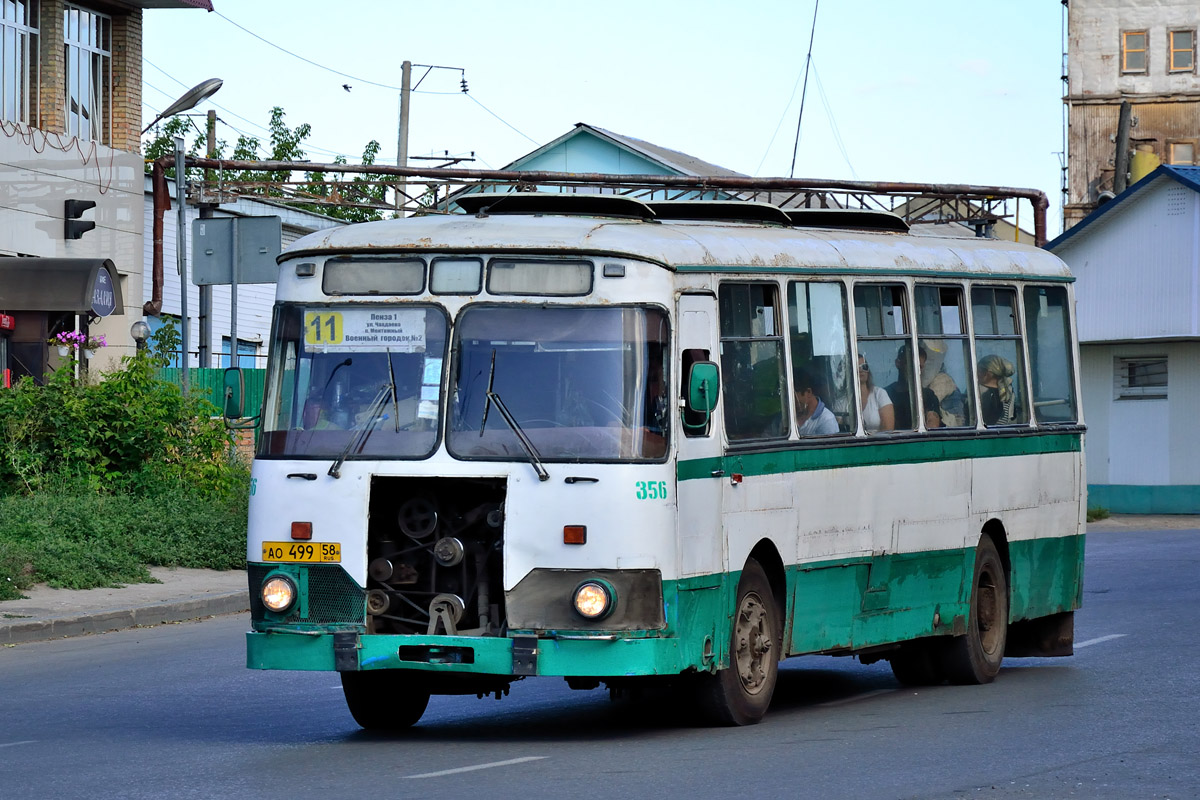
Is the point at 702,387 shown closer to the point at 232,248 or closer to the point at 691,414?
the point at 691,414

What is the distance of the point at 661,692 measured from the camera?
11.9m

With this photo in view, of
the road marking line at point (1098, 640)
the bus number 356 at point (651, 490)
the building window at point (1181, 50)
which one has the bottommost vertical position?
the road marking line at point (1098, 640)

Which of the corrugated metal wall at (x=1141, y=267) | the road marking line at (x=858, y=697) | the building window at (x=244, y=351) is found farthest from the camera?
the building window at (x=244, y=351)

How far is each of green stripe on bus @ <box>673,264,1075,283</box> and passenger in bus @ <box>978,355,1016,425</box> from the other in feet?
1.86

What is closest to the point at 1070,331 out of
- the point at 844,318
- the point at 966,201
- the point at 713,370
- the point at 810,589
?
the point at 844,318

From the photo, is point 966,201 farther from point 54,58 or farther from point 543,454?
point 543,454

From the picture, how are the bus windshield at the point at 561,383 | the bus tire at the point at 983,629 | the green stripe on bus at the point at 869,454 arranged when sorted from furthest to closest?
the bus tire at the point at 983,629, the green stripe on bus at the point at 869,454, the bus windshield at the point at 561,383

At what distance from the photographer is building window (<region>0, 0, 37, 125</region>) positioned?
2930cm

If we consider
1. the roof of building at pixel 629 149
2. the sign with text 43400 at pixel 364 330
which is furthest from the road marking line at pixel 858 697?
the roof of building at pixel 629 149

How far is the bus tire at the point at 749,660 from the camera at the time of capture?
10.2 metres

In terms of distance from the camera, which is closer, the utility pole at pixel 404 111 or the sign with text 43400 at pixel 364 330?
the sign with text 43400 at pixel 364 330

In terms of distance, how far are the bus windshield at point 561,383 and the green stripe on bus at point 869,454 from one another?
0.37 m

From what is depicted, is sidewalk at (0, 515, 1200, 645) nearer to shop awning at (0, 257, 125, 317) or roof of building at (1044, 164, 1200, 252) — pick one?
shop awning at (0, 257, 125, 317)

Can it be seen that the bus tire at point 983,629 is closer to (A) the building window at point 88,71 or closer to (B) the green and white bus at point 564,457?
(B) the green and white bus at point 564,457
